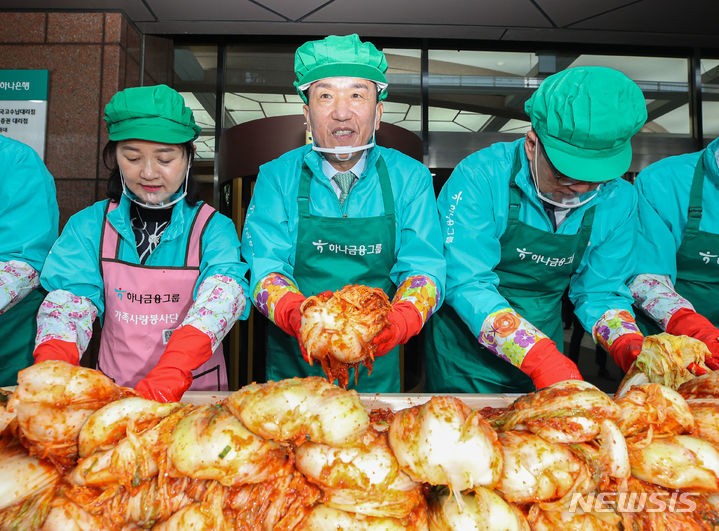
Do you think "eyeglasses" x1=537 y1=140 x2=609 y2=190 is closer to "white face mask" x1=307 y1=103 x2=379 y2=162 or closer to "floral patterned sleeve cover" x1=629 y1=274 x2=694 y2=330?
"floral patterned sleeve cover" x1=629 y1=274 x2=694 y2=330

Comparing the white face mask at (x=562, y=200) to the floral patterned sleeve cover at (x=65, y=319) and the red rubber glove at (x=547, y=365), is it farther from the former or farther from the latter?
the floral patterned sleeve cover at (x=65, y=319)

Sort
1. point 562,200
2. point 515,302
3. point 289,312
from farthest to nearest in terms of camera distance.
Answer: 1. point 515,302
2. point 562,200
3. point 289,312

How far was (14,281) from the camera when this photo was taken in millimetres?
1857

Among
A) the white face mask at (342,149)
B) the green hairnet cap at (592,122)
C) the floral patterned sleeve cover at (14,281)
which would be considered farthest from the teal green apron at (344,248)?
the floral patterned sleeve cover at (14,281)

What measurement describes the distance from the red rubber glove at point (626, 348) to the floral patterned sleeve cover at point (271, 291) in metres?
1.26

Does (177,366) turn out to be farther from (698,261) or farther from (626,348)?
(698,261)

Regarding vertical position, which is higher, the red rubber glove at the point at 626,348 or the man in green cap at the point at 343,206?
the man in green cap at the point at 343,206

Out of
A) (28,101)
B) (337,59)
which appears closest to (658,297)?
(337,59)

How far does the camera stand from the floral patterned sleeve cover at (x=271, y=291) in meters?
1.72

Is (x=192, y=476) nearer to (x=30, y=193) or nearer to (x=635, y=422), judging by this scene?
(x=635, y=422)

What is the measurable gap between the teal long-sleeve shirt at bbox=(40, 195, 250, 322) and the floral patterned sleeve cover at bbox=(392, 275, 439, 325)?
711 mm

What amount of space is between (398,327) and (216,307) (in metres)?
0.72

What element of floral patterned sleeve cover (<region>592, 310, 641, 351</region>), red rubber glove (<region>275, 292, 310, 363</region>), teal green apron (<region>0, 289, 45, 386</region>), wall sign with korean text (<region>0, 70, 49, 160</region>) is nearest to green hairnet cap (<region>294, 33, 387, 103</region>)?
red rubber glove (<region>275, 292, 310, 363</region>)

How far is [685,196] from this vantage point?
2.17 metres
